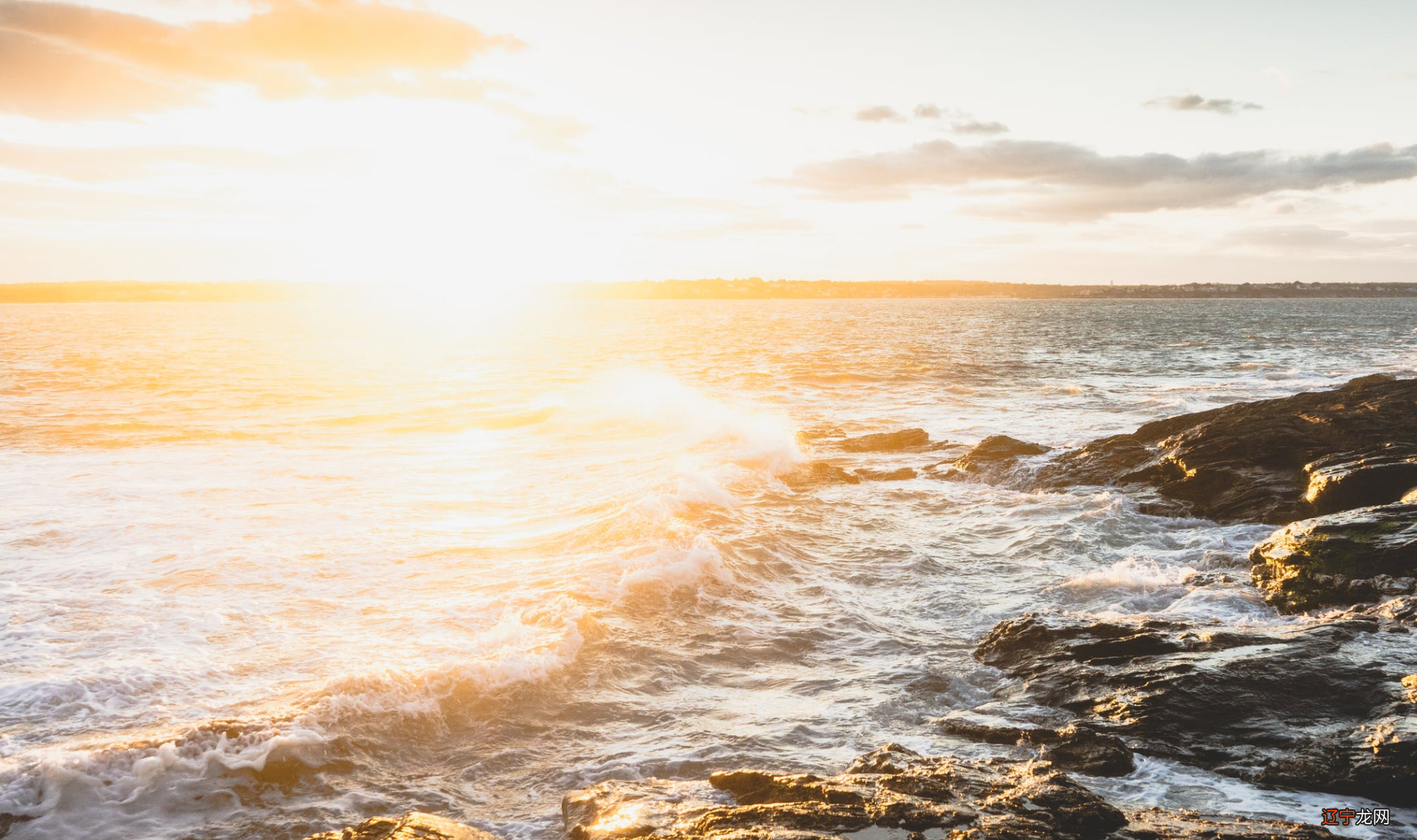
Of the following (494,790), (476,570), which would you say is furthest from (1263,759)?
(476,570)

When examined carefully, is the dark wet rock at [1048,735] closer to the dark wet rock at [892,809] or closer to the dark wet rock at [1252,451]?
the dark wet rock at [892,809]

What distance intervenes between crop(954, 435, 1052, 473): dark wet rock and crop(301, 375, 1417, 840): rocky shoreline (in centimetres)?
725

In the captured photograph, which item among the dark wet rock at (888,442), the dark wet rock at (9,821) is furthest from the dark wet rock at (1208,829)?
the dark wet rock at (888,442)

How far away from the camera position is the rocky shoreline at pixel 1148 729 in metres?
5.31

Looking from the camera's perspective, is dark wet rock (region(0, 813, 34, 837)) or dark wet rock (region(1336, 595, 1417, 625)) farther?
dark wet rock (region(1336, 595, 1417, 625))

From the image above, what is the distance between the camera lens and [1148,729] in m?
6.80

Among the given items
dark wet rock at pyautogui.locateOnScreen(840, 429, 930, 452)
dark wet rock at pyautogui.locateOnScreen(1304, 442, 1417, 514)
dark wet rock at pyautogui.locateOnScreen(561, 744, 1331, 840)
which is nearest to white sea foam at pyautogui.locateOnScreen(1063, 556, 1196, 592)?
dark wet rock at pyautogui.locateOnScreen(1304, 442, 1417, 514)

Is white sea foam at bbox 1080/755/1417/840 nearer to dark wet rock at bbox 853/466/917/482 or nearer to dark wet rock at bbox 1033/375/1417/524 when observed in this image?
dark wet rock at bbox 1033/375/1417/524

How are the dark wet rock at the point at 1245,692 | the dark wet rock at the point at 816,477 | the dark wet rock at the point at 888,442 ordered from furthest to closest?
1. the dark wet rock at the point at 888,442
2. the dark wet rock at the point at 816,477
3. the dark wet rock at the point at 1245,692

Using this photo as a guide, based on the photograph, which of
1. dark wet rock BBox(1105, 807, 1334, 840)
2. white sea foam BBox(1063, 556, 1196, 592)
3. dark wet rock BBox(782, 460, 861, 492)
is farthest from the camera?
dark wet rock BBox(782, 460, 861, 492)

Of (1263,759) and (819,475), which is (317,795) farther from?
(819,475)

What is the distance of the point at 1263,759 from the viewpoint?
6.25 metres

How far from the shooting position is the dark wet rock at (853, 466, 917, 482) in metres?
18.8

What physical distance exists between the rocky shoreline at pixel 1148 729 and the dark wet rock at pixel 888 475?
8083 millimetres
